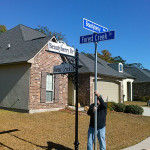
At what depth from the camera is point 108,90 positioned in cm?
1938

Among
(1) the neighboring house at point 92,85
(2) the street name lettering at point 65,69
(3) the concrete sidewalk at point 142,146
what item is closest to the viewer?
(2) the street name lettering at point 65,69

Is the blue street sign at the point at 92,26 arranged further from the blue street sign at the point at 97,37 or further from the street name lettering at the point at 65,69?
the street name lettering at the point at 65,69

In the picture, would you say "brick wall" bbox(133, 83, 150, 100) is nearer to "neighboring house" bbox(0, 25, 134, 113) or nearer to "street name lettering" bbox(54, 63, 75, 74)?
"neighboring house" bbox(0, 25, 134, 113)

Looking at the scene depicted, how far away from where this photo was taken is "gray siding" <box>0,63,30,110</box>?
38.9 ft

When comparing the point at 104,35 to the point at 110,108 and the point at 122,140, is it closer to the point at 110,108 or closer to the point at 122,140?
the point at 122,140

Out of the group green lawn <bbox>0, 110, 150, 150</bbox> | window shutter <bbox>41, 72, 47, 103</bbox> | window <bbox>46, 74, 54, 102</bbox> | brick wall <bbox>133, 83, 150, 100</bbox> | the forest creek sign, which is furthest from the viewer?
brick wall <bbox>133, 83, 150, 100</bbox>

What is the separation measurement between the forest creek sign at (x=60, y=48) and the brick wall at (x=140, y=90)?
25912 millimetres

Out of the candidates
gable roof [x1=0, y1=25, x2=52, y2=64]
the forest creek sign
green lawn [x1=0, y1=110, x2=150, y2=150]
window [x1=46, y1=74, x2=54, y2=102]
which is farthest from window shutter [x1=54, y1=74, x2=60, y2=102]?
the forest creek sign

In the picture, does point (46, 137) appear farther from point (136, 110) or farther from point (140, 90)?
point (140, 90)

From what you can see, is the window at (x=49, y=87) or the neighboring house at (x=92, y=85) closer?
the window at (x=49, y=87)

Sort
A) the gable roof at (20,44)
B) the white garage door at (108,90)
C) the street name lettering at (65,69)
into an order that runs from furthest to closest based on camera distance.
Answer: the white garage door at (108,90) < the gable roof at (20,44) < the street name lettering at (65,69)

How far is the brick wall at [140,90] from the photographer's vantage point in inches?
1137

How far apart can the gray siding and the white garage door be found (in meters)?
8.12

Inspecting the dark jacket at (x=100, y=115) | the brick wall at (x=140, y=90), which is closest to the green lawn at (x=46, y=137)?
the dark jacket at (x=100, y=115)
